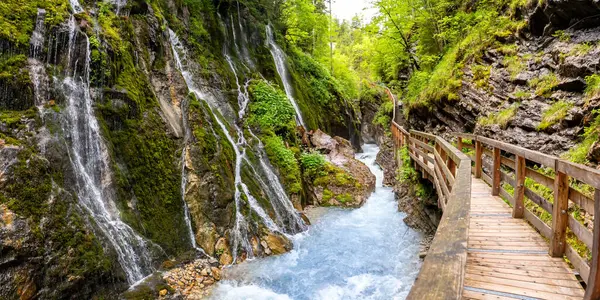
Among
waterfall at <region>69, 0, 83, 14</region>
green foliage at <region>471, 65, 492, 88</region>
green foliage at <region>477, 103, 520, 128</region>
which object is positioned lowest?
green foliage at <region>477, 103, 520, 128</region>

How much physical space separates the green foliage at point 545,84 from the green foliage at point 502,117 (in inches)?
23.1

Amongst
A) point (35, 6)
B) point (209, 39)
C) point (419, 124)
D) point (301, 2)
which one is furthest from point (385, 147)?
point (35, 6)

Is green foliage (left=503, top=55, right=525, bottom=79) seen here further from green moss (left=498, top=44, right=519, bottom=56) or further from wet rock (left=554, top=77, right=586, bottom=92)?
wet rock (left=554, top=77, right=586, bottom=92)

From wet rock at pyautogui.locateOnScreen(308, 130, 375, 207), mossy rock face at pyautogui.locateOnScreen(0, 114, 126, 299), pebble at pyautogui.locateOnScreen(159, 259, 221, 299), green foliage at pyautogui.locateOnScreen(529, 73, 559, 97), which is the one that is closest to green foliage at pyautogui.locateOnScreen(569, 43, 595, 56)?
green foliage at pyautogui.locateOnScreen(529, 73, 559, 97)

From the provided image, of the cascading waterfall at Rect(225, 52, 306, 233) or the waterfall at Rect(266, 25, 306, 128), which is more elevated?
the waterfall at Rect(266, 25, 306, 128)

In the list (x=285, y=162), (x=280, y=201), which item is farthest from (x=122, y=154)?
(x=285, y=162)

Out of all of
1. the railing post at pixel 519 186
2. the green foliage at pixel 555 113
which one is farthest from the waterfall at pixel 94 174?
the green foliage at pixel 555 113

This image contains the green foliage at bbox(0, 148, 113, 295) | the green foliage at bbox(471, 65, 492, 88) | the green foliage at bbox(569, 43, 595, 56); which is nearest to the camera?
the green foliage at bbox(0, 148, 113, 295)

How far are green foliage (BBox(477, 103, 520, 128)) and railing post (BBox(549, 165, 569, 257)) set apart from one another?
6.39m

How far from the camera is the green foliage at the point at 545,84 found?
7.93 metres

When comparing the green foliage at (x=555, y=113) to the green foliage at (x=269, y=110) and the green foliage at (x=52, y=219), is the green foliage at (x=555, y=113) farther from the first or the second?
the green foliage at (x=52, y=219)

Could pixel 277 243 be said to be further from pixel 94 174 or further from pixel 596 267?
pixel 596 267

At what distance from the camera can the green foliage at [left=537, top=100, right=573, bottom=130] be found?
281 inches

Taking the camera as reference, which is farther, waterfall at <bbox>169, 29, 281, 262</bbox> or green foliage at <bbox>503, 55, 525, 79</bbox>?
green foliage at <bbox>503, 55, 525, 79</bbox>
